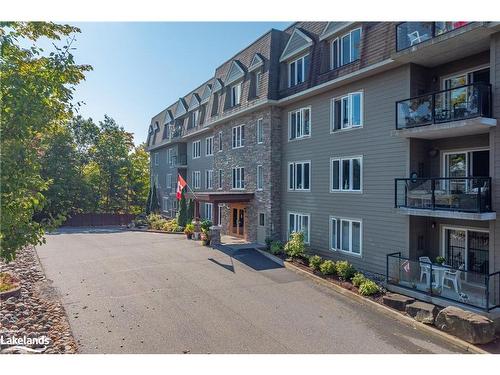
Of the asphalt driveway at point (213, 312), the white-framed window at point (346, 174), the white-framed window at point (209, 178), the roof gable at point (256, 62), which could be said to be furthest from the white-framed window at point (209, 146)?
the white-framed window at point (346, 174)

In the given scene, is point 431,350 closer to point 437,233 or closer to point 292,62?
A: point 437,233

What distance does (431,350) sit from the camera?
7648 millimetres

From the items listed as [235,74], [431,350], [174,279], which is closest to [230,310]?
[174,279]

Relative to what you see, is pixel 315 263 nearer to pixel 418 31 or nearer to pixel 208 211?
pixel 418 31

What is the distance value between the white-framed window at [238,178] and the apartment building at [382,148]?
389mm

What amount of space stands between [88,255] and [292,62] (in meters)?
Result: 15.2

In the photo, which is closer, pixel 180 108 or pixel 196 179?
pixel 196 179

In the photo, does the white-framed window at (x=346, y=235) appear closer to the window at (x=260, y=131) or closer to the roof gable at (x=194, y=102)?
the window at (x=260, y=131)

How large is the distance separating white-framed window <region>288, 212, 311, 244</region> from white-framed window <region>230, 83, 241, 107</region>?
869cm

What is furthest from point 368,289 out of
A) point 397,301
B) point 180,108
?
point 180,108

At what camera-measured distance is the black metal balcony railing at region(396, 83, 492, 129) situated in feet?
A: 31.8

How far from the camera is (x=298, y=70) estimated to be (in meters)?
17.5

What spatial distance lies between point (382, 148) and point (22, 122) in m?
11.5

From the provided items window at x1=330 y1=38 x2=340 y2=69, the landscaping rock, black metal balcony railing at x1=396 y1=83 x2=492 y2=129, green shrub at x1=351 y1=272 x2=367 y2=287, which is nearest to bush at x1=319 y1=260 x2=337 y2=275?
green shrub at x1=351 y1=272 x2=367 y2=287
